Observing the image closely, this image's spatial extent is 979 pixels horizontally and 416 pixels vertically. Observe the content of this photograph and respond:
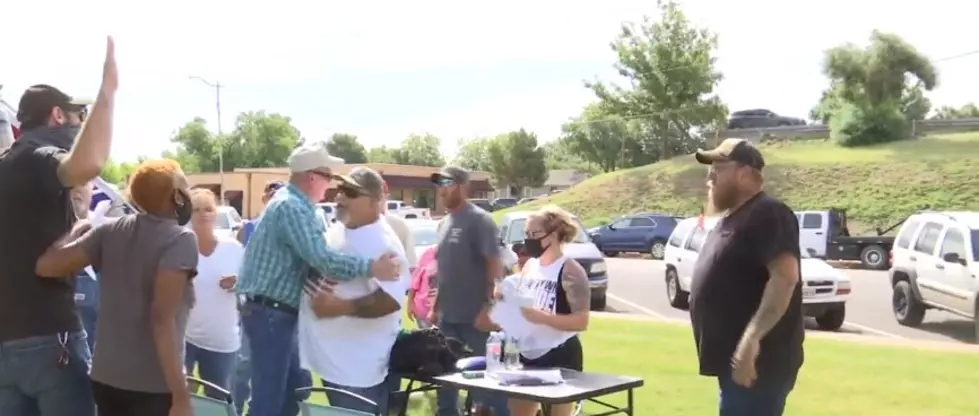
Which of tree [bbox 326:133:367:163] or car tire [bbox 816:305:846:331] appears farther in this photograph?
tree [bbox 326:133:367:163]

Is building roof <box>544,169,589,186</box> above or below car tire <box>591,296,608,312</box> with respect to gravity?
below

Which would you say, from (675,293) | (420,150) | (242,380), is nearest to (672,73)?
(675,293)

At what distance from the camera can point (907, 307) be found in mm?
14828

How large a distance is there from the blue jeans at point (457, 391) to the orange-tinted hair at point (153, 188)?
3018 mm

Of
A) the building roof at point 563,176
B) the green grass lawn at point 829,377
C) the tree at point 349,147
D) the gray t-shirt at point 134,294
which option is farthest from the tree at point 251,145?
the gray t-shirt at point 134,294

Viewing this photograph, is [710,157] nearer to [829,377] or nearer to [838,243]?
[829,377]

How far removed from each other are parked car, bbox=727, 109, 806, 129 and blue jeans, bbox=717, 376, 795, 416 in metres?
62.0

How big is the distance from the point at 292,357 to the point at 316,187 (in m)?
0.98

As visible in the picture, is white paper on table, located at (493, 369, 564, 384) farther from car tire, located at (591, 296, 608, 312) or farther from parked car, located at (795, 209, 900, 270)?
parked car, located at (795, 209, 900, 270)

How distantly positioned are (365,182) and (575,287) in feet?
4.51

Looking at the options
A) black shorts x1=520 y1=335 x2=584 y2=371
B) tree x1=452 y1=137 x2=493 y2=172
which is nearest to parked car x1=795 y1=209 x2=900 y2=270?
black shorts x1=520 y1=335 x2=584 y2=371

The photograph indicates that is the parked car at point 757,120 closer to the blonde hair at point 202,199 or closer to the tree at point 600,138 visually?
the tree at point 600,138

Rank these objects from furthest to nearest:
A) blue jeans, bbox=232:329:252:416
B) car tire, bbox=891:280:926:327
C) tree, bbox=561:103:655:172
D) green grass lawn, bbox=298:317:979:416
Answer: tree, bbox=561:103:655:172, car tire, bbox=891:280:926:327, green grass lawn, bbox=298:317:979:416, blue jeans, bbox=232:329:252:416

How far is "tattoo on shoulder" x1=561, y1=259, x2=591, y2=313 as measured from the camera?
5.54 metres
